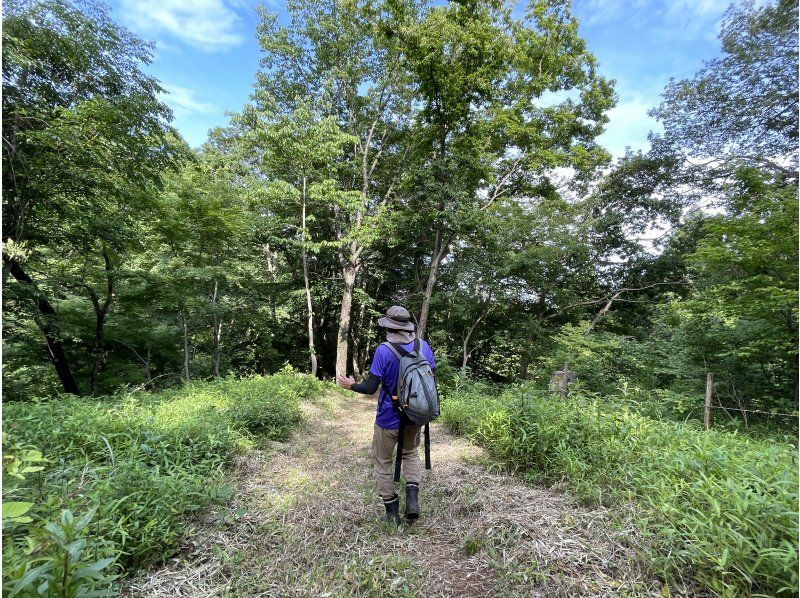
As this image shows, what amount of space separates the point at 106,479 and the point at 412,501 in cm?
238

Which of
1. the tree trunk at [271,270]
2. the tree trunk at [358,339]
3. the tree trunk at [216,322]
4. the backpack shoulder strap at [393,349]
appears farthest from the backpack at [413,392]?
the tree trunk at [358,339]

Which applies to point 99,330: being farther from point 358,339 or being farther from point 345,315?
point 358,339

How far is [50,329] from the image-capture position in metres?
7.61

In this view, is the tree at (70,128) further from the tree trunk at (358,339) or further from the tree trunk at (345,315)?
the tree trunk at (358,339)

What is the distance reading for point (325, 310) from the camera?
50.1 ft

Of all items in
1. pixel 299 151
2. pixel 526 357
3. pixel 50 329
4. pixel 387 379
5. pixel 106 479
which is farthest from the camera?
pixel 526 357

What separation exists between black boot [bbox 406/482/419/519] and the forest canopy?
12.3 ft

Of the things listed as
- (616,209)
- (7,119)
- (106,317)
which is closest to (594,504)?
(7,119)

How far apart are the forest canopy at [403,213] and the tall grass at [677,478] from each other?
176cm

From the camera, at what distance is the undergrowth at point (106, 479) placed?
158 centimetres

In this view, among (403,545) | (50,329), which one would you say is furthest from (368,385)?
(50,329)

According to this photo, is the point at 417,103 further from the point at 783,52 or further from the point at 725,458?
the point at 725,458

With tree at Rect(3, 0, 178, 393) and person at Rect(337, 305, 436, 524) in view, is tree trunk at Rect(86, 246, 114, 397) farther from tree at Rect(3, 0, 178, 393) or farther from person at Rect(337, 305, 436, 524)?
person at Rect(337, 305, 436, 524)

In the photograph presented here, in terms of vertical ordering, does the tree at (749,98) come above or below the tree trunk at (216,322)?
above
